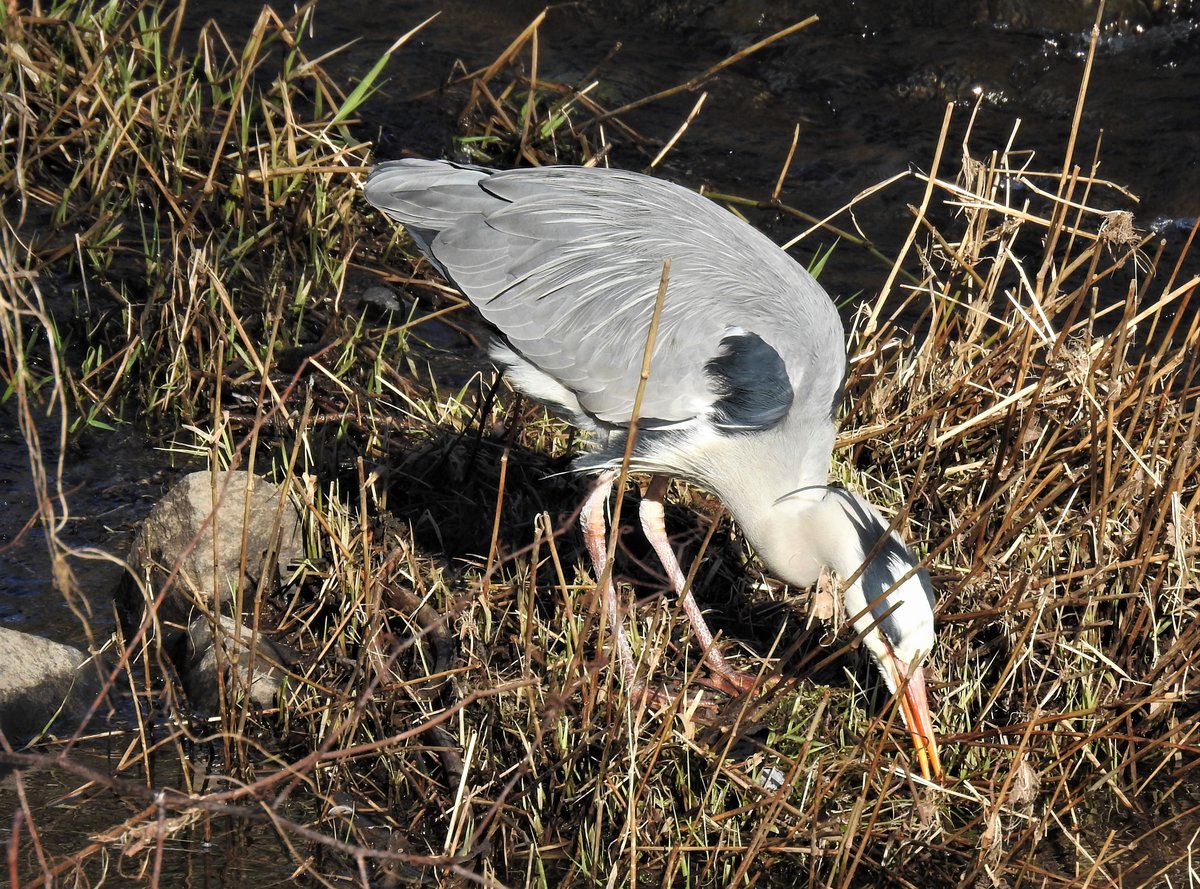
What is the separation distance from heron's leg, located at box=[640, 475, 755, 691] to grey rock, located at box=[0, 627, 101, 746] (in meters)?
1.56

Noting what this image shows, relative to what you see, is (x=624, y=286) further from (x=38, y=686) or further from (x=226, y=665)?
(x=38, y=686)

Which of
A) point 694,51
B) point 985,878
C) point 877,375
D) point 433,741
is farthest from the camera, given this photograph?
point 694,51

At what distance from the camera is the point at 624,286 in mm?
3885

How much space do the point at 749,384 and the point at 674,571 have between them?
671mm

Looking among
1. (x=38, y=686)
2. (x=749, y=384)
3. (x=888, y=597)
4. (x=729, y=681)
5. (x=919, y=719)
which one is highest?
(x=749, y=384)

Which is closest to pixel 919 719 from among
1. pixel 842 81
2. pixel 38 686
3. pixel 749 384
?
pixel 749 384

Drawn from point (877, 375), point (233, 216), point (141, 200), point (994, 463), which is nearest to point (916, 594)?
point (994, 463)

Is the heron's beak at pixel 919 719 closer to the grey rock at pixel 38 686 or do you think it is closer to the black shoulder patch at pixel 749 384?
the black shoulder patch at pixel 749 384

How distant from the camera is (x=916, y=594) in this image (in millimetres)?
3188

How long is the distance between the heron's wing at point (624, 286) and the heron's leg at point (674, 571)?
424mm

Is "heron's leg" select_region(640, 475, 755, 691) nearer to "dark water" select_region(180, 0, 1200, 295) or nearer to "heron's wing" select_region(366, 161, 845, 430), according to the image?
"heron's wing" select_region(366, 161, 845, 430)

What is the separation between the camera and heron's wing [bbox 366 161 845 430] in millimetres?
3678

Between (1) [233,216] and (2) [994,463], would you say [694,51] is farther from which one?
(2) [994,463]

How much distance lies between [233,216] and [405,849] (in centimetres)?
281
